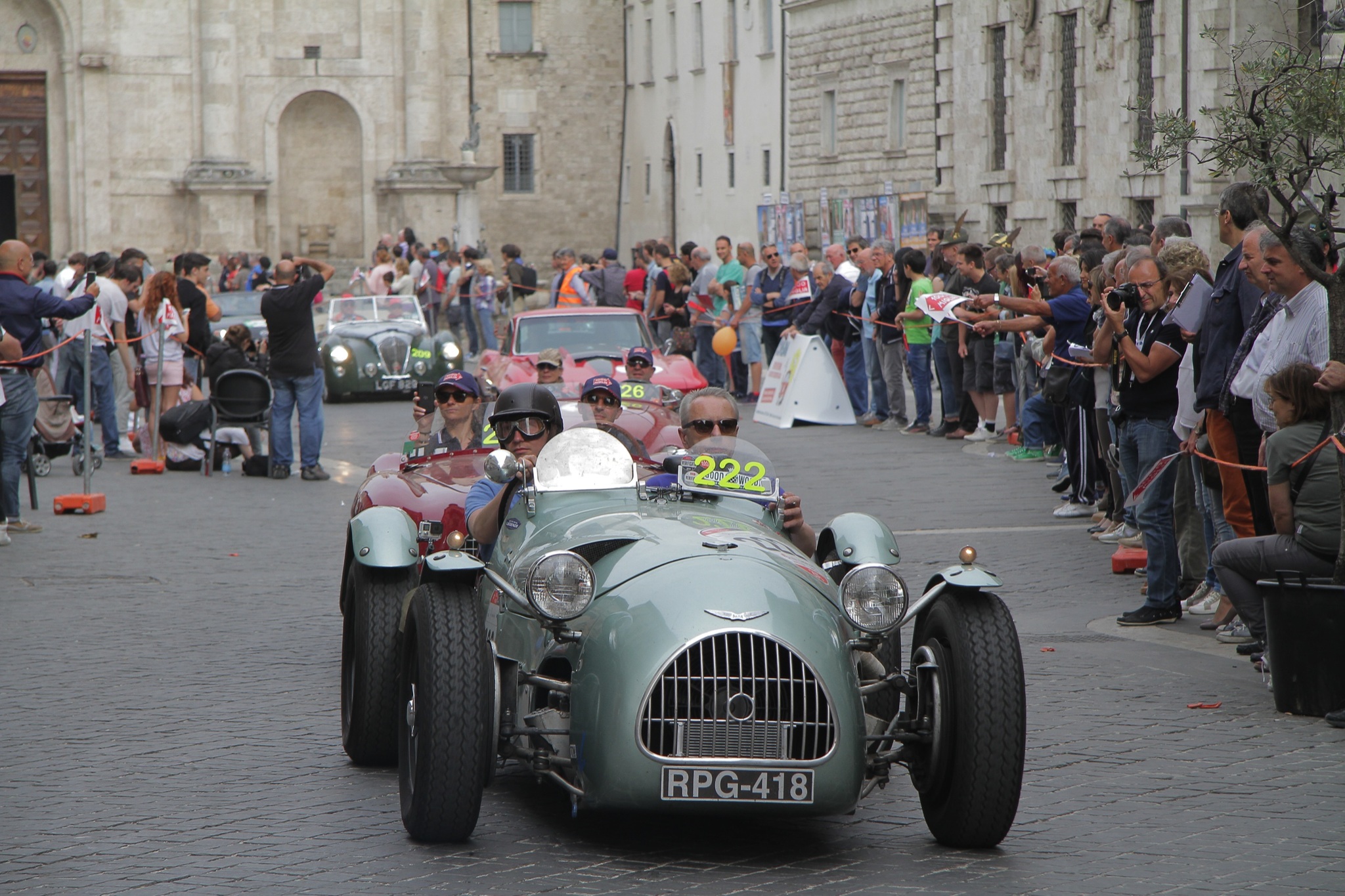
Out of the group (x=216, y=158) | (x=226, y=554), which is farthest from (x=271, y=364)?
(x=216, y=158)

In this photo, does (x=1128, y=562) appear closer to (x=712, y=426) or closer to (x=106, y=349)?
(x=712, y=426)

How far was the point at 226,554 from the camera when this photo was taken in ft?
41.5

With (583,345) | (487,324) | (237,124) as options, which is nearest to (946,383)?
(583,345)

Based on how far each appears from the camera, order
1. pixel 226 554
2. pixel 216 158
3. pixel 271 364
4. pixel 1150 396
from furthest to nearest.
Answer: pixel 216 158, pixel 271 364, pixel 226 554, pixel 1150 396

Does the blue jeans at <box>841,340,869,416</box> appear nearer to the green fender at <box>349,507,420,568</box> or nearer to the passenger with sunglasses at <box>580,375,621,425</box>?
the passenger with sunglasses at <box>580,375,621,425</box>

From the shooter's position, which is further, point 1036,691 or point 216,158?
point 216,158

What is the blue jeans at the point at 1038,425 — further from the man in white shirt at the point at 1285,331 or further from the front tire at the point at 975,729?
the front tire at the point at 975,729

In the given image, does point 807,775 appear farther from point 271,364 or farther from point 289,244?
point 289,244

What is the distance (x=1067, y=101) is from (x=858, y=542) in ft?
81.9

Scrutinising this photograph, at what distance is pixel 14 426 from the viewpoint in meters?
12.8

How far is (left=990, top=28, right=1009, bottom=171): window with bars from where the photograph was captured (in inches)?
1287

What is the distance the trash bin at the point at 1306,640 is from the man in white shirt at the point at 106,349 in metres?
13.4

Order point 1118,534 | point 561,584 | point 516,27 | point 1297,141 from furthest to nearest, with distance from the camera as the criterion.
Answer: point 516,27 → point 1118,534 → point 1297,141 → point 561,584

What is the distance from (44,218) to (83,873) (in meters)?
47.2
